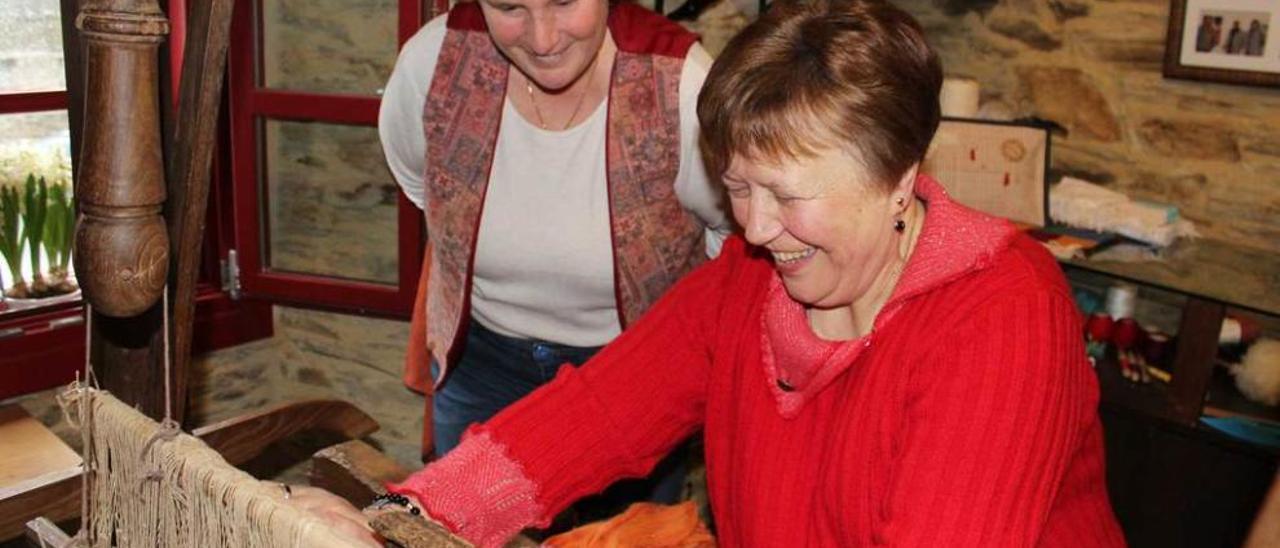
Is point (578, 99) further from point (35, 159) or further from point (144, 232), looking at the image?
point (35, 159)

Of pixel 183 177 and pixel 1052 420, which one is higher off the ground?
pixel 183 177

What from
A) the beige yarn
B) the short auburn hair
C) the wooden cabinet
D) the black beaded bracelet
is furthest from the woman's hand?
the wooden cabinet

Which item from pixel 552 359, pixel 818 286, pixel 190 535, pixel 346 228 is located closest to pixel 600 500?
pixel 552 359

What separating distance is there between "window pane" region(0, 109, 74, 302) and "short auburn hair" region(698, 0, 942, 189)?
220 cm

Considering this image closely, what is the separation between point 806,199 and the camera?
120 cm

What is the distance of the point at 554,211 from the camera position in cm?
181

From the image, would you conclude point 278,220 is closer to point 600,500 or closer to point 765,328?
point 600,500

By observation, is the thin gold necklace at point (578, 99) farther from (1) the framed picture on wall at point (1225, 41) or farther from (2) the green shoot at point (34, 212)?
(1) the framed picture on wall at point (1225, 41)

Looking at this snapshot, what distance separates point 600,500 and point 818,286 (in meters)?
0.89

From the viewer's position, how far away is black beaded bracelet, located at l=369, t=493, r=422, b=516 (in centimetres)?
132

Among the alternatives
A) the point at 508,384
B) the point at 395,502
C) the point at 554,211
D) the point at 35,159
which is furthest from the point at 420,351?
the point at 35,159

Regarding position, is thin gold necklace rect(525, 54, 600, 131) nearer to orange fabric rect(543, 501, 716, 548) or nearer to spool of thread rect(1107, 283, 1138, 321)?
orange fabric rect(543, 501, 716, 548)

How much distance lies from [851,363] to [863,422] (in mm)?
71

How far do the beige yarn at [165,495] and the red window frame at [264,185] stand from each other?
69.5 inches
